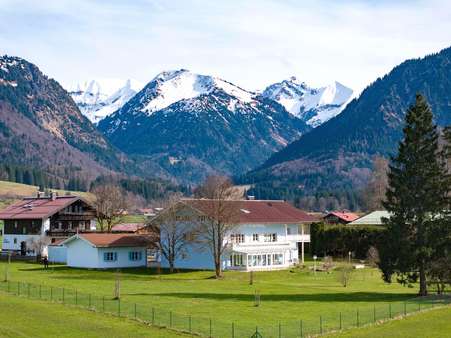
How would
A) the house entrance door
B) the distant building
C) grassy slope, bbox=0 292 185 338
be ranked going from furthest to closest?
the distant building < the house entrance door < grassy slope, bbox=0 292 185 338

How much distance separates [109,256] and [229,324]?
49447 millimetres

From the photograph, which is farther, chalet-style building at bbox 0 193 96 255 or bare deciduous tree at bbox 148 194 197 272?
chalet-style building at bbox 0 193 96 255

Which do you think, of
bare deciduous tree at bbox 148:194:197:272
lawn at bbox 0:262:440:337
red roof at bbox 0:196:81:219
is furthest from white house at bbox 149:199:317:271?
red roof at bbox 0:196:81:219

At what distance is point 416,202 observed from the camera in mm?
61125

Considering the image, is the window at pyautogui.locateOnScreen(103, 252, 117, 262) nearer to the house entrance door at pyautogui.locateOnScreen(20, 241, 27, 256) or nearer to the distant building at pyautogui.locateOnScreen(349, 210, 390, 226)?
the house entrance door at pyautogui.locateOnScreen(20, 241, 27, 256)

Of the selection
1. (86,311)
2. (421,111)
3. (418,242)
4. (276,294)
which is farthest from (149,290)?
(421,111)

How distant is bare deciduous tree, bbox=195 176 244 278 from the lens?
85.0 m

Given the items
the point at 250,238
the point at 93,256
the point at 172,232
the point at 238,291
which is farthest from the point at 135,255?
the point at 238,291

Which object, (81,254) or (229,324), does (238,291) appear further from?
(81,254)

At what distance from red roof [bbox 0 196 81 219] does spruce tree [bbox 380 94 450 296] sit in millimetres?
61821

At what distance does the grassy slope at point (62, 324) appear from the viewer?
4012cm

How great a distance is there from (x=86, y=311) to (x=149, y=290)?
15.6m

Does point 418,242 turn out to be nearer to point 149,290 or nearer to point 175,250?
point 149,290

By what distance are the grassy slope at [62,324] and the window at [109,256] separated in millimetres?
39358
